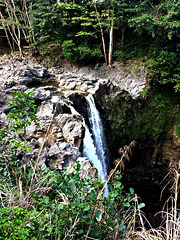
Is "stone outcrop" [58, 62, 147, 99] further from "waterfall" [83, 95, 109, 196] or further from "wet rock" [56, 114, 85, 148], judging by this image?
"wet rock" [56, 114, 85, 148]

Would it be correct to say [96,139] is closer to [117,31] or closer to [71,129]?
[71,129]

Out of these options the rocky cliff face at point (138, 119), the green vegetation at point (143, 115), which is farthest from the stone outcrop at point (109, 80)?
the green vegetation at point (143, 115)

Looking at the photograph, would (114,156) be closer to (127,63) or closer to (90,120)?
(90,120)

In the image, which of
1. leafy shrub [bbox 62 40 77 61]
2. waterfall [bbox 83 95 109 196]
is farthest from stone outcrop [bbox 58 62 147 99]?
leafy shrub [bbox 62 40 77 61]

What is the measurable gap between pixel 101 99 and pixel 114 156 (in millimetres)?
3224

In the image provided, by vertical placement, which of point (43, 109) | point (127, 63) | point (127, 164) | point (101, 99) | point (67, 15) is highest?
point (67, 15)

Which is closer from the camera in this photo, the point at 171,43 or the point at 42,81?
the point at 171,43

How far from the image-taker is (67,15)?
10320mm

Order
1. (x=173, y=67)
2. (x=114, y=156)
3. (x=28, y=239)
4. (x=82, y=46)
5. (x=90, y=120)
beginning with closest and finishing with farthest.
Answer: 1. (x=28, y=239)
2. (x=90, y=120)
3. (x=173, y=67)
4. (x=114, y=156)
5. (x=82, y=46)

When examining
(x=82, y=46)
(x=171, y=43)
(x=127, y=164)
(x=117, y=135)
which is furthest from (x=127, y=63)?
(x=127, y=164)

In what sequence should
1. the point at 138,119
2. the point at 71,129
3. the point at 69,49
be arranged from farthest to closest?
the point at 69,49 < the point at 138,119 < the point at 71,129

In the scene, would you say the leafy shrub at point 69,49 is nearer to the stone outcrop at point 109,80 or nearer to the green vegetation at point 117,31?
the green vegetation at point 117,31

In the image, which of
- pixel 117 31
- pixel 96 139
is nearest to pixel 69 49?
pixel 117 31

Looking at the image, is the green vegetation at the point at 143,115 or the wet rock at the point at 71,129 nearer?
the wet rock at the point at 71,129
